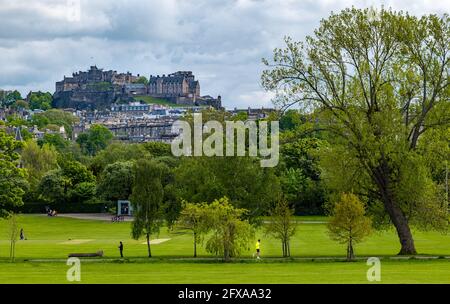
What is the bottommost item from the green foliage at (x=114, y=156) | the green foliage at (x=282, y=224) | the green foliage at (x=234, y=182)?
the green foliage at (x=282, y=224)

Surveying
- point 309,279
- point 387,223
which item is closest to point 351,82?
point 387,223

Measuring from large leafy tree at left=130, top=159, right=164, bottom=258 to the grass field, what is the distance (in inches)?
78.4

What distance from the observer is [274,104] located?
193ft

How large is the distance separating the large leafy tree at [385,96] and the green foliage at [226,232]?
8.19 meters

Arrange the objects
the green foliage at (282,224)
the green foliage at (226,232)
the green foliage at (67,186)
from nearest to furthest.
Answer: the green foliage at (226,232) → the green foliage at (282,224) → the green foliage at (67,186)

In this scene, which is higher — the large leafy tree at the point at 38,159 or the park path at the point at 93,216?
the large leafy tree at the point at 38,159

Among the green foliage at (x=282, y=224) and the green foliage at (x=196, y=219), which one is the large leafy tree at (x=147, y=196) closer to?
the green foliage at (x=196, y=219)

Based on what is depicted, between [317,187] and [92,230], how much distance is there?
30.8 m

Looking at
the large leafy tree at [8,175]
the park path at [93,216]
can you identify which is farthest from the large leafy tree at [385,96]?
the park path at [93,216]

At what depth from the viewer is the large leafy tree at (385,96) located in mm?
56406

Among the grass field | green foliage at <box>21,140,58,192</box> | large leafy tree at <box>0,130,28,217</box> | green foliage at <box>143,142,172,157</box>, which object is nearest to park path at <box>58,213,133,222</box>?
green foliage at <box>143,142,172,157</box>

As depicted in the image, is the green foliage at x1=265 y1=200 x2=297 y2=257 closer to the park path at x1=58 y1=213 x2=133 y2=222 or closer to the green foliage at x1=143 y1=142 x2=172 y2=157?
the park path at x1=58 y1=213 x2=133 y2=222

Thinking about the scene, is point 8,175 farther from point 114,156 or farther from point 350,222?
point 114,156
